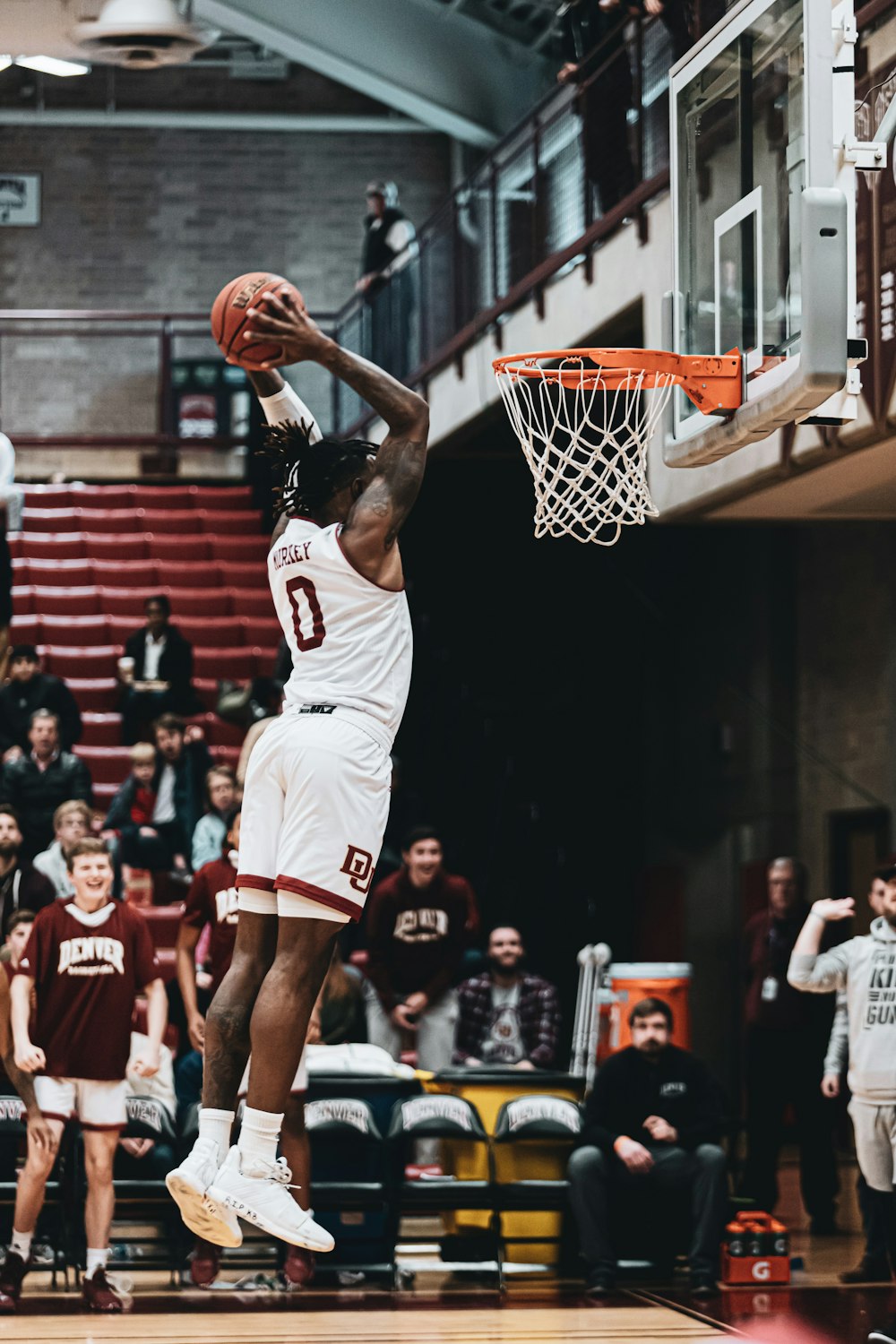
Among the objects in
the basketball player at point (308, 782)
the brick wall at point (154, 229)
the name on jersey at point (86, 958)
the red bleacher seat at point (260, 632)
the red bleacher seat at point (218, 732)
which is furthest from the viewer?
the brick wall at point (154, 229)

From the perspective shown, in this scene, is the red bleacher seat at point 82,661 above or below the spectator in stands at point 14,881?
above

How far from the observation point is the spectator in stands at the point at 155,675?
14875mm

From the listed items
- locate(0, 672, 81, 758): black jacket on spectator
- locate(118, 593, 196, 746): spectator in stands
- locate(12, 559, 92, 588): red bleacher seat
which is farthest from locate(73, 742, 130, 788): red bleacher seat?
locate(12, 559, 92, 588): red bleacher seat

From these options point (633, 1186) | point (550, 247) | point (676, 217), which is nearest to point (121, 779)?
point (550, 247)

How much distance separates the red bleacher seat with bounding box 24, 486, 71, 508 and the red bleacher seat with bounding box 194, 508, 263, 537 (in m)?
1.29

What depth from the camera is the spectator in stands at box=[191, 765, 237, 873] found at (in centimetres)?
1188

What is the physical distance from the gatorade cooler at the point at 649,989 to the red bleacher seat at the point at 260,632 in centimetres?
527

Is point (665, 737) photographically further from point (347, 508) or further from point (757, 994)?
point (347, 508)

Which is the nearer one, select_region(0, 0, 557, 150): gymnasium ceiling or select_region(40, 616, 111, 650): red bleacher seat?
select_region(40, 616, 111, 650): red bleacher seat

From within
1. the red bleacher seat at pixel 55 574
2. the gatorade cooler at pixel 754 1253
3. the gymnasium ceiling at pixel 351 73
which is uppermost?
the gymnasium ceiling at pixel 351 73

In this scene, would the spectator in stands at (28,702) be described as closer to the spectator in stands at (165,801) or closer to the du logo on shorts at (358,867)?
the spectator in stands at (165,801)

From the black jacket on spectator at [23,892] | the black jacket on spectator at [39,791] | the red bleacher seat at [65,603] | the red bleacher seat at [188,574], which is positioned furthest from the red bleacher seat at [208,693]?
the black jacket on spectator at [23,892]

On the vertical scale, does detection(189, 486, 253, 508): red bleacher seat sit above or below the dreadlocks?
above

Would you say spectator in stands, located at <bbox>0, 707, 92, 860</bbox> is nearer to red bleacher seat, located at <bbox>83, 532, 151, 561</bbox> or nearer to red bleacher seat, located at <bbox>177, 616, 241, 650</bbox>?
red bleacher seat, located at <bbox>177, 616, 241, 650</bbox>
